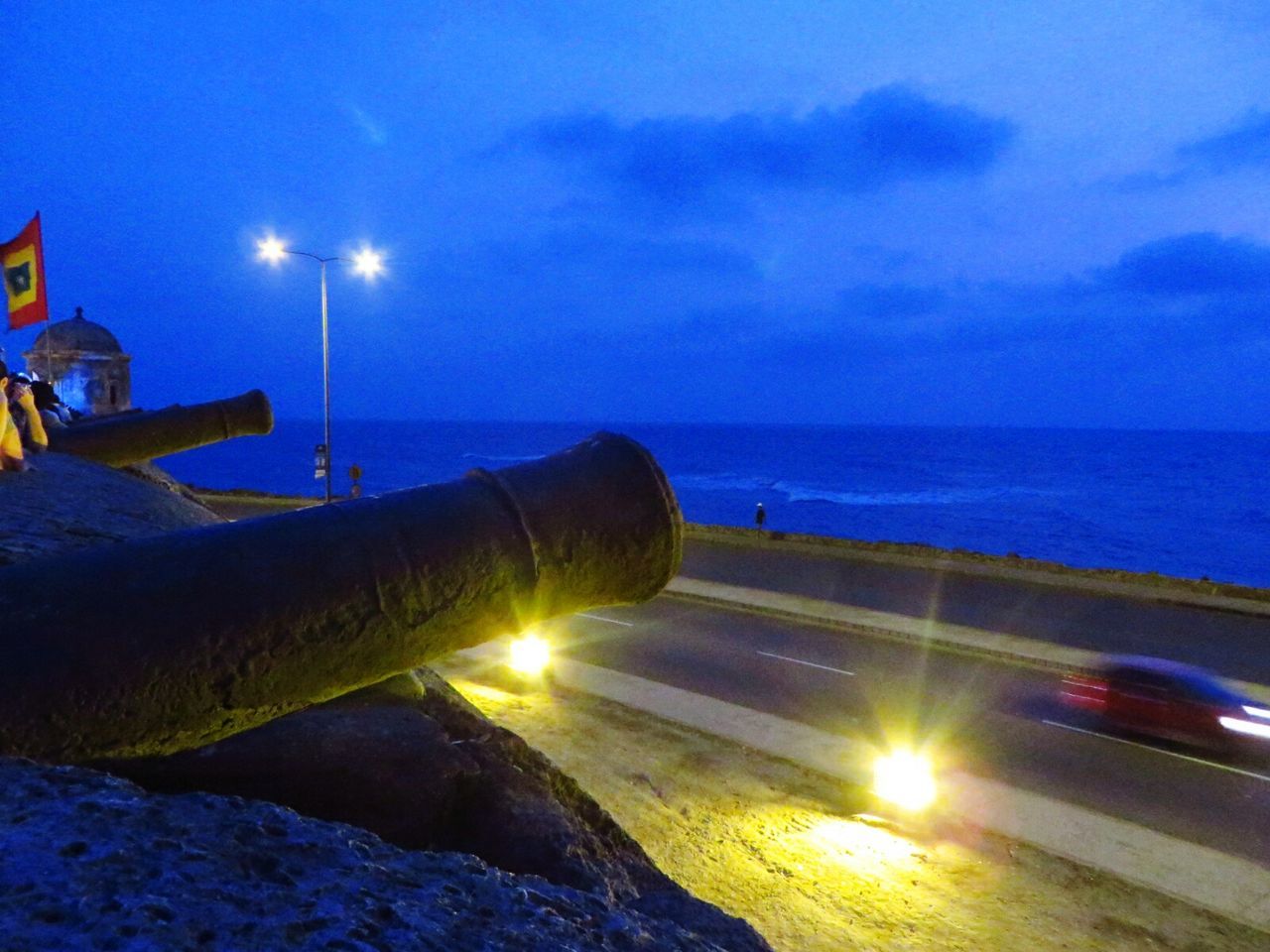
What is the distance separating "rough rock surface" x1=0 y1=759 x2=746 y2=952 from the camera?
4.73ft

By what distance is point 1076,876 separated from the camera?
24.7 ft

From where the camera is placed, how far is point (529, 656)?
13438mm

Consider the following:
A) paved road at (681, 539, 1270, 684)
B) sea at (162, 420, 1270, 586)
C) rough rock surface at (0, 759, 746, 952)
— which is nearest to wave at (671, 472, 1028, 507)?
sea at (162, 420, 1270, 586)

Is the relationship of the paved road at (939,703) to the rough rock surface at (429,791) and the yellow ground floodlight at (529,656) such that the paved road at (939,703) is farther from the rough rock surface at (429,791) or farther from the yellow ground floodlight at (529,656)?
the rough rock surface at (429,791)

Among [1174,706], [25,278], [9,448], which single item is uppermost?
[25,278]

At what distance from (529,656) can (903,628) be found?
681 centimetres

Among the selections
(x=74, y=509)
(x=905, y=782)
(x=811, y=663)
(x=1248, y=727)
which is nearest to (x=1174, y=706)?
(x=1248, y=727)

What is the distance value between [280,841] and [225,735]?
834 millimetres

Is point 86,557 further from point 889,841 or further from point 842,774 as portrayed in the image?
point 842,774

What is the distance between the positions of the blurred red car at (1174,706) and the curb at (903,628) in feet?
3.73

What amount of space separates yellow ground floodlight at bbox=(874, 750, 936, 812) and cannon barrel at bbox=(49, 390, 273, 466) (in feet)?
25.5

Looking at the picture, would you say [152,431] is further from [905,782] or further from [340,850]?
[905,782]

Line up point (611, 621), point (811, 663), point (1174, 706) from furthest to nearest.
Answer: point (611, 621)
point (811, 663)
point (1174, 706)

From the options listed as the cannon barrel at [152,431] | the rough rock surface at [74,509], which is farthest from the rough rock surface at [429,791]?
the cannon barrel at [152,431]
